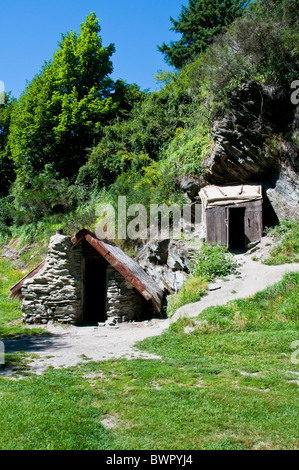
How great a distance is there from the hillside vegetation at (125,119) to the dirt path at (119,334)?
6.23 m

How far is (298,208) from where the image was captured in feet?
51.3

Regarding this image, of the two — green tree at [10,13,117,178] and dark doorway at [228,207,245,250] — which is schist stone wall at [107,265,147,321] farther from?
green tree at [10,13,117,178]

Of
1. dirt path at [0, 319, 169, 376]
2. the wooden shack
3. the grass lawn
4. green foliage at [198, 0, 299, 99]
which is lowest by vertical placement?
dirt path at [0, 319, 169, 376]

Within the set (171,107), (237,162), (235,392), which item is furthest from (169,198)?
(235,392)

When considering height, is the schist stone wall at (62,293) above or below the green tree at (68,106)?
below

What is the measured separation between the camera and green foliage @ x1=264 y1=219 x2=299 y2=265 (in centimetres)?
1328

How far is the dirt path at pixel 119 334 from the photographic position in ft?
26.8

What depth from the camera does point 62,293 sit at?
1237cm

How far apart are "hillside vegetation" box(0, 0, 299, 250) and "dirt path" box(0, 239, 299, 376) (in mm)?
6231

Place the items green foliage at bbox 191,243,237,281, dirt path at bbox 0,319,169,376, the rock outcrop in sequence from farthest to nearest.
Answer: the rock outcrop < green foliage at bbox 191,243,237,281 < dirt path at bbox 0,319,169,376

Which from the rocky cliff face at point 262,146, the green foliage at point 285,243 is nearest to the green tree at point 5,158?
the rocky cliff face at point 262,146

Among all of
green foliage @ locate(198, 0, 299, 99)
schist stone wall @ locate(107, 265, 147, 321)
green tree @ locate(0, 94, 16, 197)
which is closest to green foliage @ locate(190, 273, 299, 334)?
schist stone wall @ locate(107, 265, 147, 321)

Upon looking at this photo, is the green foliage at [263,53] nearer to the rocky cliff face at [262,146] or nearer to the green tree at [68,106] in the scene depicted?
the rocky cliff face at [262,146]
